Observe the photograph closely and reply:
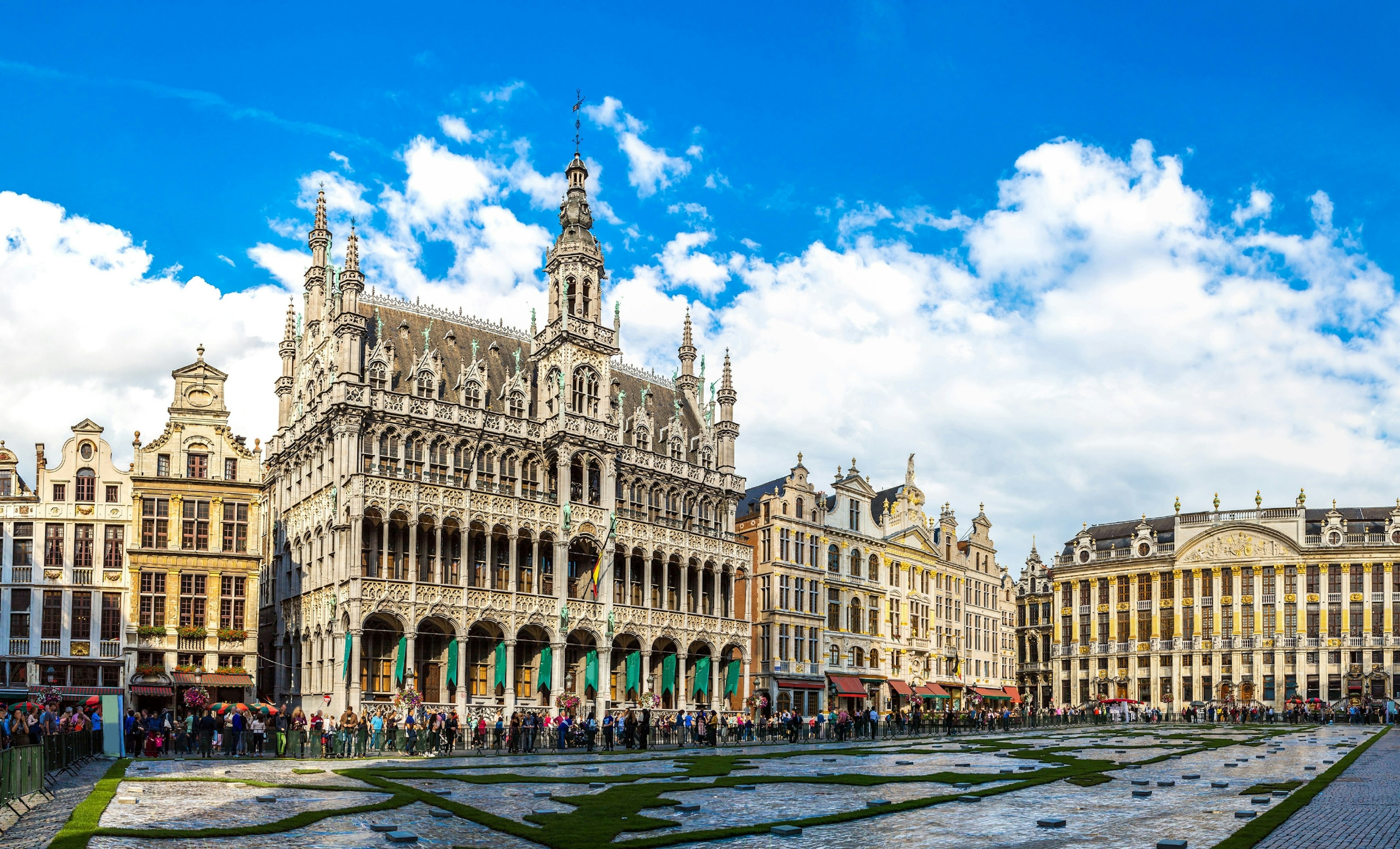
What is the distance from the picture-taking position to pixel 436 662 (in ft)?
191

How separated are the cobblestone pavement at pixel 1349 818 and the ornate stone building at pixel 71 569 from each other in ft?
164

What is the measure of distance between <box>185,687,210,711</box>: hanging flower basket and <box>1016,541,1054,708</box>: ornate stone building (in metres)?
89.5

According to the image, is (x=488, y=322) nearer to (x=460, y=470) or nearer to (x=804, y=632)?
(x=460, y=470)

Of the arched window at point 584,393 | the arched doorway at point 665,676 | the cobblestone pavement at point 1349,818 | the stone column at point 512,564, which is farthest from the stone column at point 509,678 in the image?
the cobblestone pavement at point 1349,818

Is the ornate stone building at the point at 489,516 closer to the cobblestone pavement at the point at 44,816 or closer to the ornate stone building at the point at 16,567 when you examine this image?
the ornate stone building at the point at 16,567

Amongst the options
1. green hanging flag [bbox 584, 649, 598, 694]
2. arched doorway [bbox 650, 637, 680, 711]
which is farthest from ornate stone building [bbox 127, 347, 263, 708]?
arched doorway [bbox 650, 637, 680, 711]

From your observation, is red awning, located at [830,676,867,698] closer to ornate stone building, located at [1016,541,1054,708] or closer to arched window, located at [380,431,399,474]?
arched window, located at [380,431,399,474]

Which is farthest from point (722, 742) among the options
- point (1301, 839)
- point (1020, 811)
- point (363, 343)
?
point (1301, 839)

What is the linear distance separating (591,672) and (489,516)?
972cm

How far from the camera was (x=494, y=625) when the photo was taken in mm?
60188

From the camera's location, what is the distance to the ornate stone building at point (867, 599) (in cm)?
7731

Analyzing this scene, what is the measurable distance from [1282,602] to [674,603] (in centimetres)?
6634

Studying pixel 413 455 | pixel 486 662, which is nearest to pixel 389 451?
pixel 413 455

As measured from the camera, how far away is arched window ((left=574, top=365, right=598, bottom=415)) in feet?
215
